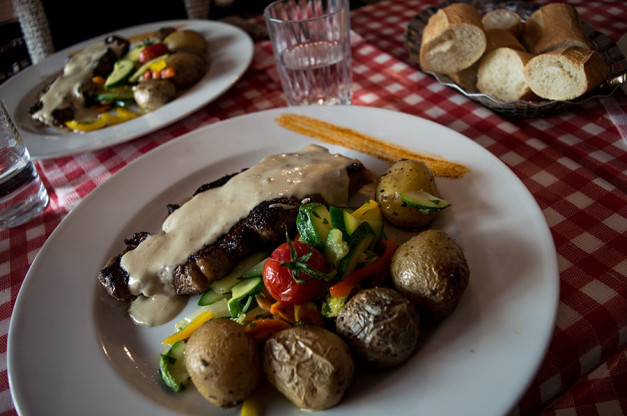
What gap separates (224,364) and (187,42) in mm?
2207

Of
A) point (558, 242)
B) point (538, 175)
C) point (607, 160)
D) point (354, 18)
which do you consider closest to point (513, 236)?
point (558, 242)

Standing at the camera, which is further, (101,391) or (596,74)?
(596,74)

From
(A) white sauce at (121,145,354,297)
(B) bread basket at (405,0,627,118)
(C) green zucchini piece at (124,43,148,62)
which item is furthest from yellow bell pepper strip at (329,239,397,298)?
(C) green zucchini piece at (124,43,148,62)

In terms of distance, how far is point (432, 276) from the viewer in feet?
3.81

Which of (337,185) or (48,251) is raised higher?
(337,185)

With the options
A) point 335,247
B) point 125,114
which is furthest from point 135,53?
point 335,247

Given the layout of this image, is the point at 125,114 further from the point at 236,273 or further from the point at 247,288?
the point at 247,288

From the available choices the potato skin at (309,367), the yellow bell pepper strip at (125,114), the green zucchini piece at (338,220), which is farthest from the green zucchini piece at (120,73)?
the potato skin at (309,367)

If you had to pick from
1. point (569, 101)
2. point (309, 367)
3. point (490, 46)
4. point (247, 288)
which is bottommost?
point (247, 288)

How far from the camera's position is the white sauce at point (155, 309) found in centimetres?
144

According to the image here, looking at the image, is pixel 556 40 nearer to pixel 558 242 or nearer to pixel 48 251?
pixel 558 242

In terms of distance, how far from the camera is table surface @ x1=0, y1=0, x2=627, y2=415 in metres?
Answer: 1.15

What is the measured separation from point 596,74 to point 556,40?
0.34 meters

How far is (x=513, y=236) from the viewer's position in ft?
4.40
